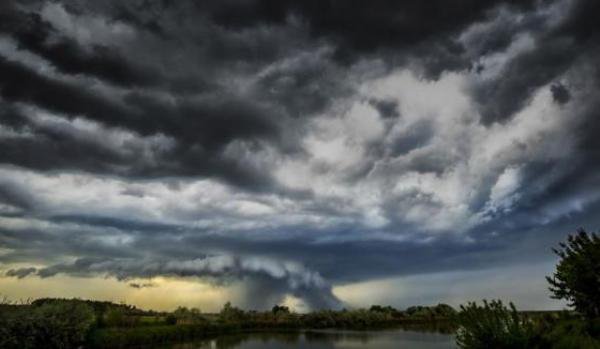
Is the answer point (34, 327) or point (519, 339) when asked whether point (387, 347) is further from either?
point (519, 339)

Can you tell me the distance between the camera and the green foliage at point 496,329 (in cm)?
1775

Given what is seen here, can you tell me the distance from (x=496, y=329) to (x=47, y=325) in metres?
44.9

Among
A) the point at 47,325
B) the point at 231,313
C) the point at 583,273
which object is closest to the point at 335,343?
the point at 47,325

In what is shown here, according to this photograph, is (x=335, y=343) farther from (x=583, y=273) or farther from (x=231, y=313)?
(x=231, y=313)

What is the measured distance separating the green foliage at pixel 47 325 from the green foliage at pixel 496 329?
127ft

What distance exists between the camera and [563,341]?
16.7 metres

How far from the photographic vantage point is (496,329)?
1792cm

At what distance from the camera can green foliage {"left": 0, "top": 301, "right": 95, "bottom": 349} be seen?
43884 mm

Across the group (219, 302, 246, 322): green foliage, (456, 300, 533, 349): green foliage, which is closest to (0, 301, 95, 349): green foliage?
(456, 300, 533, 349): green foliage

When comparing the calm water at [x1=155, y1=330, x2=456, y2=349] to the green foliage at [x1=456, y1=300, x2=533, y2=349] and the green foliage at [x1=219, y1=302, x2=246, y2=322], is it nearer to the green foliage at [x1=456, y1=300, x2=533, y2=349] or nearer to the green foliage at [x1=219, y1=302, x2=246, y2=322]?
the green foliage at [x1=456, y1=300, x2=533, y2=349]

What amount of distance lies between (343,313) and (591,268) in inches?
7060

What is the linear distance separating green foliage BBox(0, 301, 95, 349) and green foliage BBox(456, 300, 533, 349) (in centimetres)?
3873

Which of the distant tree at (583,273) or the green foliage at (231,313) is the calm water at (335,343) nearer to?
the distant tree at (583,273)

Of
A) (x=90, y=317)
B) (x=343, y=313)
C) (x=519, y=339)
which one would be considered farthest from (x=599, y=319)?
(x=343, y=313)
